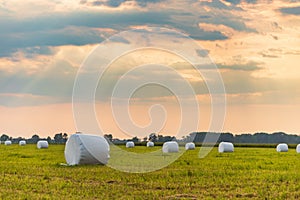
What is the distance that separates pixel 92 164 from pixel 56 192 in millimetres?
10621

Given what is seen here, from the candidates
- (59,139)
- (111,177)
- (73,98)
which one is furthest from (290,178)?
(59,139)

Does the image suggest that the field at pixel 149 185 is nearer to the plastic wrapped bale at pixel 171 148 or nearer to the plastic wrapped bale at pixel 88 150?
the plastic wrapped bale at pixel 88 150

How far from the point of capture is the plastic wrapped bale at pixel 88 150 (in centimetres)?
2369

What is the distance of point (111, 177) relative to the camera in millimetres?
17359

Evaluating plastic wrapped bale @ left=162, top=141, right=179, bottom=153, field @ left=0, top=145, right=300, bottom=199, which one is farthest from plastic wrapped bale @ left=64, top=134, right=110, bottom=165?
plastic wrapped bale @ left=162, top=141, right=179, bottom=153

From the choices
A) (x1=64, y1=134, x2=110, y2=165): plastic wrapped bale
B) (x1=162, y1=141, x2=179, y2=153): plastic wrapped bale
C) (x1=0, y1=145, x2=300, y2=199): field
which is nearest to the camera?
(x1=0, y1=145, x2=300, y2=199): field

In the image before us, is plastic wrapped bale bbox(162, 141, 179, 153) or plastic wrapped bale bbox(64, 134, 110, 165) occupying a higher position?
plastic wrapped bale bbox(64, 134, 110, 165)

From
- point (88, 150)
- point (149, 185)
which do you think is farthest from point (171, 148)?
point (149, 185)

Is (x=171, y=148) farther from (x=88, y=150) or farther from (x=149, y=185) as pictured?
(x=149, y=185)

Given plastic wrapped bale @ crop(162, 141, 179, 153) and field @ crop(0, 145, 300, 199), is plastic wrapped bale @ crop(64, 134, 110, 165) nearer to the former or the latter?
field @ crop(0, 145, 300, 199)

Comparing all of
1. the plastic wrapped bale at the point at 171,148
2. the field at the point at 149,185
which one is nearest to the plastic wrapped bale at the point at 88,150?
the field at the point at 149,185

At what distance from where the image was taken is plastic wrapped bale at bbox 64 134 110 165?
23.7 metres

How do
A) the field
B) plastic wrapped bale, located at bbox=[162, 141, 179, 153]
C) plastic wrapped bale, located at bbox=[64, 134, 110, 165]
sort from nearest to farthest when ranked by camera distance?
the field, plastic wrapped bale, located at bbox=[64, 134, 110, 165], plastic wrapped bale, located at bbox=[162, 141, 179, 153]

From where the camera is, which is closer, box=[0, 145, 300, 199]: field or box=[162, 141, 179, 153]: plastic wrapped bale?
box=[0, 145, 300, 199]: field
